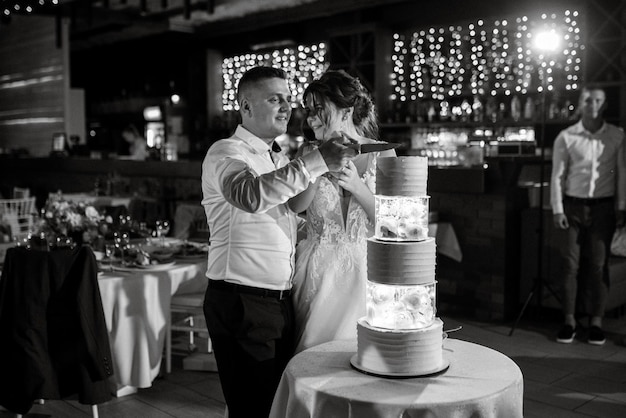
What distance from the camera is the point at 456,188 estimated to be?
237 inches

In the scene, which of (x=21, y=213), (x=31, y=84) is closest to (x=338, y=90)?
(x=21, y=213)

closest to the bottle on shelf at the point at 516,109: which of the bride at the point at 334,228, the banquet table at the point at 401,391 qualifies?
the bride at the point at 334,228

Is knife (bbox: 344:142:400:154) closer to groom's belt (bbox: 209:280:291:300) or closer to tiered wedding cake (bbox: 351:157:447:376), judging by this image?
tiered wedding cake (bbox: 351:157:447:376)

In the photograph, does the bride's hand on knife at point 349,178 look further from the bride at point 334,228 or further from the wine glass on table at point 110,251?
the wine glass on table at point 110,251

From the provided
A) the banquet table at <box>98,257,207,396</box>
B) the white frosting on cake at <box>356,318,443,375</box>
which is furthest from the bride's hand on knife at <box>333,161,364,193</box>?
the banquet table at <box>98,257,207,396</box>

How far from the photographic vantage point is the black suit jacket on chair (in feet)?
10.9

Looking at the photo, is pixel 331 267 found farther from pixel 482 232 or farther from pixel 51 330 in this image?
pixel 482 232

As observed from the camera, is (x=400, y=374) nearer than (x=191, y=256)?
Yes

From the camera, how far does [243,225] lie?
7.82ft

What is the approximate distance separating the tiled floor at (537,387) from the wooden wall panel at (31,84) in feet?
33.3

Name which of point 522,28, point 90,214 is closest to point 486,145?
point 522,28

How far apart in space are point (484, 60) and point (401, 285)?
6.84 m

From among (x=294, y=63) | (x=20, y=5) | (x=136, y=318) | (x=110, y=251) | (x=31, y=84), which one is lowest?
(x=136, y=318)

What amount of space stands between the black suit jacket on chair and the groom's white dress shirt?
121cm
